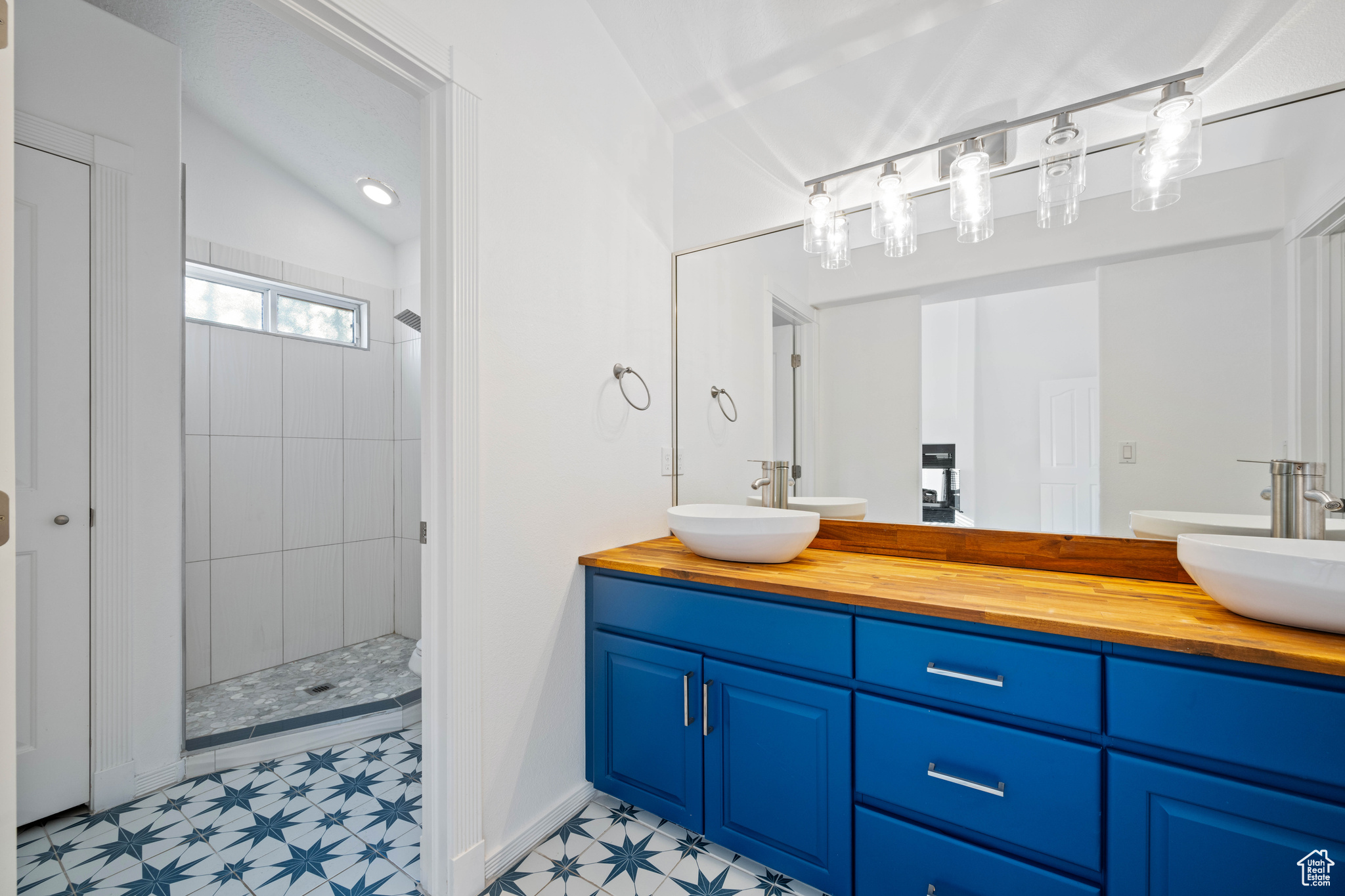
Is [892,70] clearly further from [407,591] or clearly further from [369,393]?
[407,591]

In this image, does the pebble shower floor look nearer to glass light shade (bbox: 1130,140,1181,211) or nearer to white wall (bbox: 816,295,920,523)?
white wall (bbox: 816,295,920,523)

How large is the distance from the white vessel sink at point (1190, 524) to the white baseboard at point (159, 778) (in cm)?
299

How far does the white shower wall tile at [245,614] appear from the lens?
2637 millimetres

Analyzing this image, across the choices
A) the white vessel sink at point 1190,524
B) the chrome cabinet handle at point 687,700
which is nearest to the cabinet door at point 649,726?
the chrome cabinet handle at point 687,700

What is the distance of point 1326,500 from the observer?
1.19 metres

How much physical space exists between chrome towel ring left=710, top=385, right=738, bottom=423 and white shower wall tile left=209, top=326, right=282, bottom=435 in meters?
2.32

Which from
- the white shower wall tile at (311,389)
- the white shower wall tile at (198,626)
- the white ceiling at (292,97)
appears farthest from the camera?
the white shower wall tile at (311,389)

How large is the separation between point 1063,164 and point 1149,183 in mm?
203

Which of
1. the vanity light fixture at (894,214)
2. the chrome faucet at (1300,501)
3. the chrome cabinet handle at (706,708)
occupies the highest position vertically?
the vanity light fixture at (894,214)

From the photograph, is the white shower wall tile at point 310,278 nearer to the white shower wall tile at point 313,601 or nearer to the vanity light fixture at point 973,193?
the white shower wall tile at point 313,601

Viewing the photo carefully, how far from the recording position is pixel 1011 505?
1.58 m

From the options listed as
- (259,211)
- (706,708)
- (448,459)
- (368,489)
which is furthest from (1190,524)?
(259,211)

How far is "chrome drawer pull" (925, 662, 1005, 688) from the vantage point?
3.67ft
